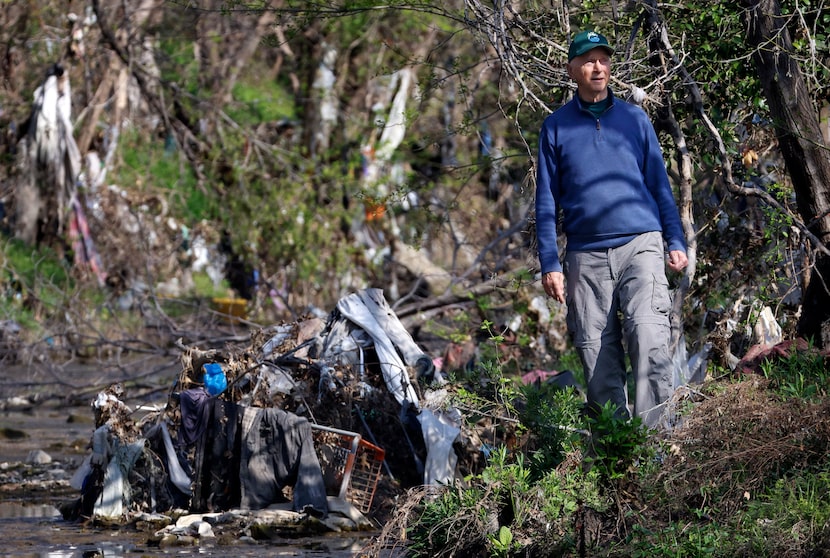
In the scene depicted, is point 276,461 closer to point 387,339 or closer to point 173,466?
point 173,466

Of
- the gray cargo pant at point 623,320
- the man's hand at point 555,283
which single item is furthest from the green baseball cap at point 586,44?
the man's hand at point 555,283

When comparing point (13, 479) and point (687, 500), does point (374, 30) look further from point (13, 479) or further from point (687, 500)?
point (687, 500)

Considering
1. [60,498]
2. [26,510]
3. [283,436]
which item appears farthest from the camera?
[60,498]

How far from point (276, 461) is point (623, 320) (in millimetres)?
2498

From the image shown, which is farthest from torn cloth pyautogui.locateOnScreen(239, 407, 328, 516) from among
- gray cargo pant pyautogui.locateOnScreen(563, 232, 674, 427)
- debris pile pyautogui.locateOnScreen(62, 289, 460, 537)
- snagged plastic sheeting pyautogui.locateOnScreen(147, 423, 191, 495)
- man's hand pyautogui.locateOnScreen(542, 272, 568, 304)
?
man's hand pyautogui.locateOnScreen(542, 272, 568, 304)

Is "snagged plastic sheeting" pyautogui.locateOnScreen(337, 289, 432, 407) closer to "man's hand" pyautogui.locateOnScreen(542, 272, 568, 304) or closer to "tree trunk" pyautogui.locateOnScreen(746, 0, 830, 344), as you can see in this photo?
"man's hand" pyautogui.locateOnScreen(542, 272, 568, 304)

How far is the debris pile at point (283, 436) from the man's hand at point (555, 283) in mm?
1859

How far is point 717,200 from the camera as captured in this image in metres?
8.56

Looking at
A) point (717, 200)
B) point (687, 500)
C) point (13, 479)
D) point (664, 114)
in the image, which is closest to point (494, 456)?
point (687, 500)

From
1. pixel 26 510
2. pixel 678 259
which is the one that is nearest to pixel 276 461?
pixel 26 510

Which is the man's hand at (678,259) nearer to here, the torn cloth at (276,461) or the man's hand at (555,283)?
the man's hand at (555,283)

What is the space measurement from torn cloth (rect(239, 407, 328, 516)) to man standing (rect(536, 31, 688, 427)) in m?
2.07

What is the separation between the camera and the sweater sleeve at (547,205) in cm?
571

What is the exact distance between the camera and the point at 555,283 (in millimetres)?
5625
